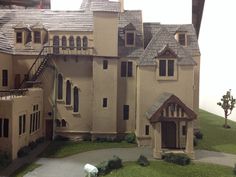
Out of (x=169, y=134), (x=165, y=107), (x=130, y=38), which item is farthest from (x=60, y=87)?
(x=165, y=107)

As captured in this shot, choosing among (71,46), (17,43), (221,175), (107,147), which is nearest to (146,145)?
(107,147)

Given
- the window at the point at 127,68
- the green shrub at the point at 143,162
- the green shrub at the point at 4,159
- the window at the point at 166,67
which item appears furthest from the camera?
the window at the point at 127,68

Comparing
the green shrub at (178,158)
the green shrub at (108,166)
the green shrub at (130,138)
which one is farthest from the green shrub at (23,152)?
the green shrub at (178,158)

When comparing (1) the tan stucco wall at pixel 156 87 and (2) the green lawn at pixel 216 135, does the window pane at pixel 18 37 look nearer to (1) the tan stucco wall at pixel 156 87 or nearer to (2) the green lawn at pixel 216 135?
(1) the tan stucco wall at pixel 156 87

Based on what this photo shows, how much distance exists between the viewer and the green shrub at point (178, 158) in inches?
1024

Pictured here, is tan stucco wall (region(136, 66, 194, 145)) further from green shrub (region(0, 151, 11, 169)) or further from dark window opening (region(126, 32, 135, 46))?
green shrub (region(0, 151, 11, 169))

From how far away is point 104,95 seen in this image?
115 ft

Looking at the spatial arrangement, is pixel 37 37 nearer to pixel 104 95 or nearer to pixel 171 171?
pixel 104 95

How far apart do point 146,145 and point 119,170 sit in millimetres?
9637

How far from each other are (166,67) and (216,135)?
10858mm

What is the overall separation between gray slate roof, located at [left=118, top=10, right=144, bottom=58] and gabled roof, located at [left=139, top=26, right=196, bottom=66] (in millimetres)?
2672

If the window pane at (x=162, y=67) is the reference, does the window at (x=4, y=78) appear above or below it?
below

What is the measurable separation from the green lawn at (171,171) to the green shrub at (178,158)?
21.5 inches

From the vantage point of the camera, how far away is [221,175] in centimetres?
2328
